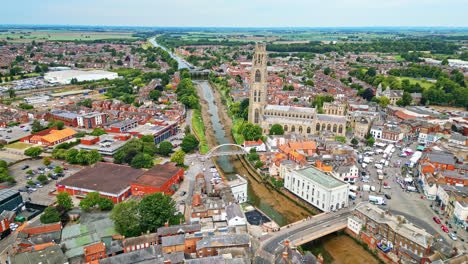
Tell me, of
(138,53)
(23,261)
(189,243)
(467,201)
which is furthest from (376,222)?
(138,53)

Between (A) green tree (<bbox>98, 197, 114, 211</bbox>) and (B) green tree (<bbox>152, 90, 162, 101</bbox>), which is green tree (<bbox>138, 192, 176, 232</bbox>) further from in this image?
(B) green tree (<bbox>152, 90, 162, 101</bbox>)

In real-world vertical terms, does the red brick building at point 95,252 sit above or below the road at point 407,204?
above

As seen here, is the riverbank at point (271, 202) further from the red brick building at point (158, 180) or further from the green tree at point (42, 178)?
the green tree at point (42, 178)

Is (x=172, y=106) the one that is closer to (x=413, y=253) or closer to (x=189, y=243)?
(x=189, y=243)

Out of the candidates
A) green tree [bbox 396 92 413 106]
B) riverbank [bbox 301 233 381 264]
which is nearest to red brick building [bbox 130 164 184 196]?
riverbank [bbox 301 233 381 264]

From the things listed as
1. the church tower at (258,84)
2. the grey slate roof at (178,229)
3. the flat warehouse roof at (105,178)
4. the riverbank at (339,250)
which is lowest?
the riverbank at (339,250)

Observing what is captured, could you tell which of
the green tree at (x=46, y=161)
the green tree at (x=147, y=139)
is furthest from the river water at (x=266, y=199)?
the green tree at (x=46, y=161)

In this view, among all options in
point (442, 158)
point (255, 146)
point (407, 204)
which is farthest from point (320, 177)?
point (442, 158)
